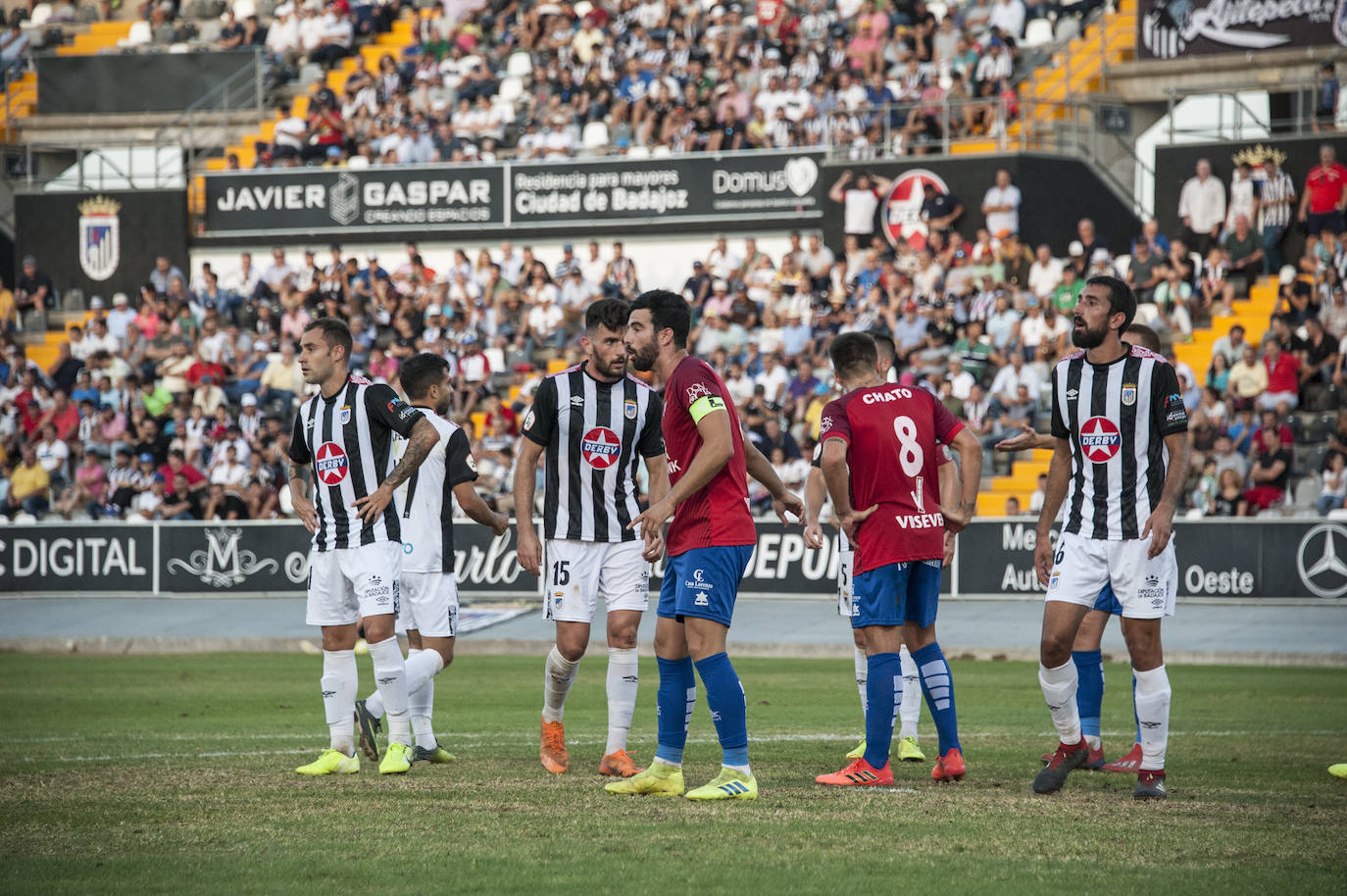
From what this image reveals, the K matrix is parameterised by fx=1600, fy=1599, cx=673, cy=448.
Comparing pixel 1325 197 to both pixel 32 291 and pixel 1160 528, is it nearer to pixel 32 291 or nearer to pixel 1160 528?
pixel 1160 528

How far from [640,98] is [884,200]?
Result: 6275 mm

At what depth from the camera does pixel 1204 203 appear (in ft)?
84.4

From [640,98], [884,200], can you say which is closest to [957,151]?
[884,200]

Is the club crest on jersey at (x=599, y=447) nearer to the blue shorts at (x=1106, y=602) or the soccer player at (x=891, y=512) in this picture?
the soccer player at (x=891, y=512)

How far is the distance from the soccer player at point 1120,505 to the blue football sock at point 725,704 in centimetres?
164

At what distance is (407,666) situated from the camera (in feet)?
32.2

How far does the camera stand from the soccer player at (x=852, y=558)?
9.73 metres

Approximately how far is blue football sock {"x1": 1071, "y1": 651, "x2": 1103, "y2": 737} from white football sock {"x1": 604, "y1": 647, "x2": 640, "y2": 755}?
2.73m

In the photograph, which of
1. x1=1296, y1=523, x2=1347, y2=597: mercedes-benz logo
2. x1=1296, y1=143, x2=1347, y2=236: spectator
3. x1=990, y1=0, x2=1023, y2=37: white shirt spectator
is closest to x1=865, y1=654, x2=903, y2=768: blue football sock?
x1=1296, y1=523, x2=1347, y2=597: mercedes-benz logo

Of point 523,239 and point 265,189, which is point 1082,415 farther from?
point 265,189

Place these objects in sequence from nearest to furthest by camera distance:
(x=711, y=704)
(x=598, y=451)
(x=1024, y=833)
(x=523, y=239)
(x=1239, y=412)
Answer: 1. (x=1024, y=833)
2. (x=711, y=704)
3. (x=598, y=451)
4. (x=1239, y=412)
5. (x=523, y=239)

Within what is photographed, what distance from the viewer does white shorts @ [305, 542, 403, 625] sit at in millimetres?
9250

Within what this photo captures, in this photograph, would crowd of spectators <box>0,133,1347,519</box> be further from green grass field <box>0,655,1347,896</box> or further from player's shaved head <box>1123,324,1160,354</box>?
player's shaved head <box>1123,324,1160,354</box>

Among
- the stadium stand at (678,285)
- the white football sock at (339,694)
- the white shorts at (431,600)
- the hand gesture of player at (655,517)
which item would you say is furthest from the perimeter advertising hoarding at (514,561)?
the hand gesture of player at (655,517)
